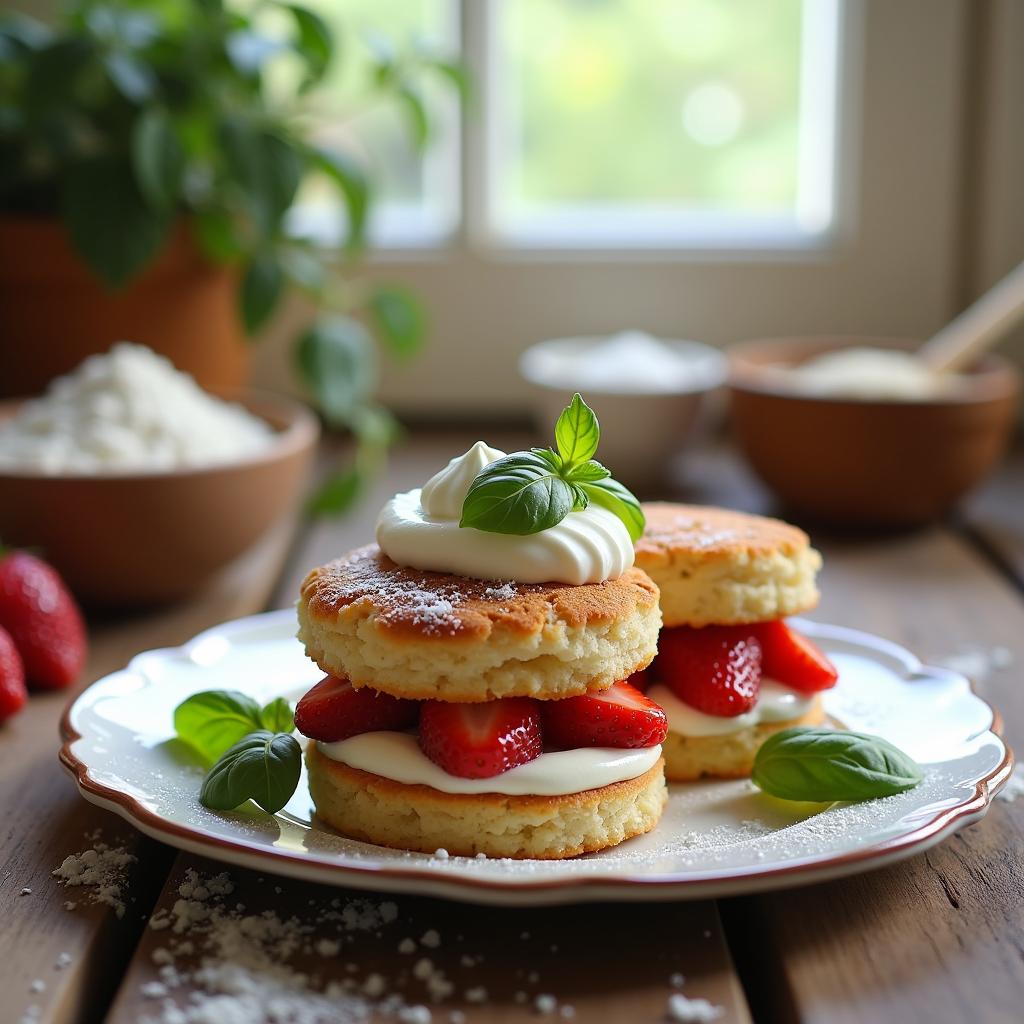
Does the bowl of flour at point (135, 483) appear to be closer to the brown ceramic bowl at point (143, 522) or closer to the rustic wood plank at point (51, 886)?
the brown ceramic bowl at point (143, 522)

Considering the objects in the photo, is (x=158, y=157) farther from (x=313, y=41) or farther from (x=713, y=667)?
(x=713, y=667)

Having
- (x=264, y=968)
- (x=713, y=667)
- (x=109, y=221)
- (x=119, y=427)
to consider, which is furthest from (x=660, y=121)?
(x=264, y=968)

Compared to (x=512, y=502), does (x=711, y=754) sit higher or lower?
lower

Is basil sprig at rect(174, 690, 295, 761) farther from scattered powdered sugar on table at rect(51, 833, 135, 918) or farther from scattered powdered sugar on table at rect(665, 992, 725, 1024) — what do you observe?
scattered powdered sugar on table at rect(665, 992, 725, 1024)

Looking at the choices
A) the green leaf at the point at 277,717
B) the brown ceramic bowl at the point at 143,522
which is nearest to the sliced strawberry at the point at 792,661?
the green leaf at the point at 277,717

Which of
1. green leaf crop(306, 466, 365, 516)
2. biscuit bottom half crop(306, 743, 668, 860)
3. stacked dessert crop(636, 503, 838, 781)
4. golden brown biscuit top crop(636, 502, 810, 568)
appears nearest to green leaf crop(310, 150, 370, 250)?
green leaf crop(306, 466, 365, 516)
